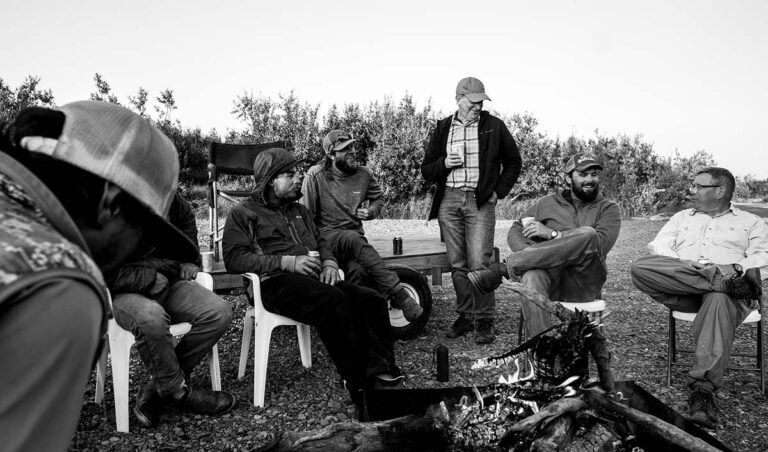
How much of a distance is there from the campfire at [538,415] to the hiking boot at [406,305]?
147 centimetres

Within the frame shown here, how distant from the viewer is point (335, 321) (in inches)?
132

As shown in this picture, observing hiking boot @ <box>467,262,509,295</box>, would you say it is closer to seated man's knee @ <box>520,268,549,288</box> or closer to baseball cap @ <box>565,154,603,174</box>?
seated man's knee @ <box>520,268,549,288</box>

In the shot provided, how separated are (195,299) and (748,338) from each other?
4005mm

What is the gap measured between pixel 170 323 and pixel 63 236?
2.62m

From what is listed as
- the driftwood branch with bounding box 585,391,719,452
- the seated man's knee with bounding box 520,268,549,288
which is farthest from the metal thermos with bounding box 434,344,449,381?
the driftwood branch with bounding box 585,391,719,452

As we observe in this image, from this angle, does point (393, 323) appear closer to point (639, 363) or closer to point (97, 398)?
point (639, 363)

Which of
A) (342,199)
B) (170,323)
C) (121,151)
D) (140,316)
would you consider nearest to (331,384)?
(170,323)

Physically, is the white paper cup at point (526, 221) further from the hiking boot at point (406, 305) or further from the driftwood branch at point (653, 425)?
the driftwood branch at point (653, 425)

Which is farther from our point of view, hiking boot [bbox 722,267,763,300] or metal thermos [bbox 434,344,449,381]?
metal thermos [bbox 434,344,449,381]

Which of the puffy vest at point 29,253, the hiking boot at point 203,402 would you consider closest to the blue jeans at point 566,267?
the hiking boot at point 203,402

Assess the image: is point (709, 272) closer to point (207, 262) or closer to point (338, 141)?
point (338, 141)

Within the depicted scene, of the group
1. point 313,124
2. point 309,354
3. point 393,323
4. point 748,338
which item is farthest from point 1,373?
point 313,124

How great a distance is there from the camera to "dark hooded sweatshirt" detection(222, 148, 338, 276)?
141 inches

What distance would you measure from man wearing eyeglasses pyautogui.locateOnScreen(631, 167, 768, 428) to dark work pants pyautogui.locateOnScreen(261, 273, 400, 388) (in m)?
1.65
